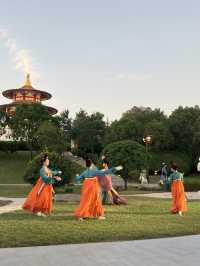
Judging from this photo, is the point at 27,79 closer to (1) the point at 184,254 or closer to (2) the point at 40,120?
(2) the point at 40,120

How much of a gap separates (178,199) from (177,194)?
0.68 ft

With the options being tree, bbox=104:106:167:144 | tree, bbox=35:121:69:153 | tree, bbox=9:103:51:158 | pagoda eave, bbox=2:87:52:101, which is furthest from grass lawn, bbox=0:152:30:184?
pagoda eave, bbox=2:87:52:101

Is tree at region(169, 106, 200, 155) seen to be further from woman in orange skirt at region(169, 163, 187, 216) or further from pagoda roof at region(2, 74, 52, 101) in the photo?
woman in orange skirt at region(169, 163, 187, 216)

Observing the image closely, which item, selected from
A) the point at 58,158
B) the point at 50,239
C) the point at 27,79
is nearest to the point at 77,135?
the point at 27,79

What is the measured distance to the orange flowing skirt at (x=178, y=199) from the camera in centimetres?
1462

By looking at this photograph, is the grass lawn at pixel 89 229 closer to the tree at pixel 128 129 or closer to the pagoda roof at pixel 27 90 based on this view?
the tree at pixel 128 129

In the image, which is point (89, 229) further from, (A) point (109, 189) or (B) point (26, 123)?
(B) point (26, 123)

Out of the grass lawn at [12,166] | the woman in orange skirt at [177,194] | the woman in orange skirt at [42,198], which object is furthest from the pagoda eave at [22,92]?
the woman in orange skirt at [42,198]

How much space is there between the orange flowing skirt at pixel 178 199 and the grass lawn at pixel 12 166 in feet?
94.8

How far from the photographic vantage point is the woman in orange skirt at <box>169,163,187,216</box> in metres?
14.6

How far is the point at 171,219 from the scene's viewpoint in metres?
12.8

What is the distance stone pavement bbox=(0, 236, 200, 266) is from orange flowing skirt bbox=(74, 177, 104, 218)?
12.2ft

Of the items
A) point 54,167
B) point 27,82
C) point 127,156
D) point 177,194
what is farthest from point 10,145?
point 177,194

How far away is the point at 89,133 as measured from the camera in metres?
61.8
